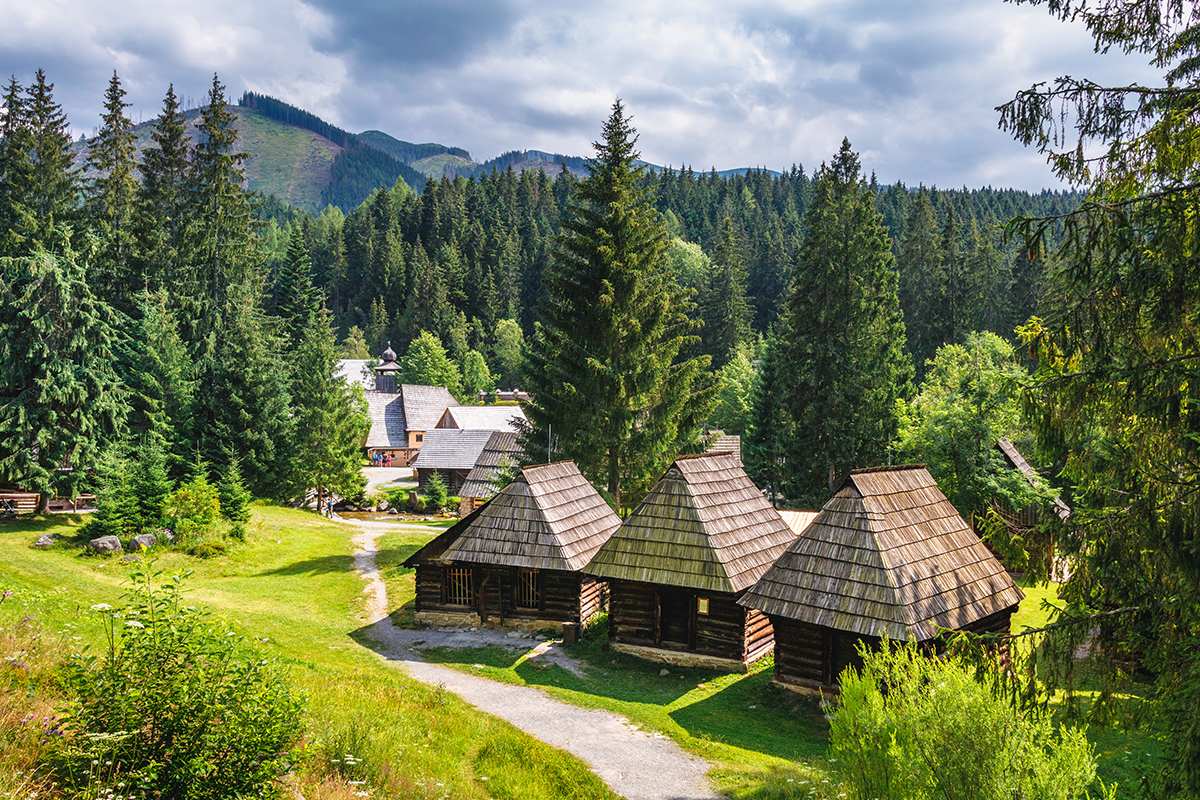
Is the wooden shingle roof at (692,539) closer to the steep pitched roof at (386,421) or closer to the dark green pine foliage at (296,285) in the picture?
the steep pitched roof at (386,421)

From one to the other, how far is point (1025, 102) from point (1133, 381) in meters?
3.36

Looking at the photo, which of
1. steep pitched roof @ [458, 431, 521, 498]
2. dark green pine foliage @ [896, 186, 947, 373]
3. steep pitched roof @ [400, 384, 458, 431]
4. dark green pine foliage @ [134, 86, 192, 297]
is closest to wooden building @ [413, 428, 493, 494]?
steep pitched roof @ [458, 431, 521, 498]

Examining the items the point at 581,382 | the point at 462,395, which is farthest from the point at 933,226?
the point at 581,382

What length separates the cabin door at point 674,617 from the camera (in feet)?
59.4

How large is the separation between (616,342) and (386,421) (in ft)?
140

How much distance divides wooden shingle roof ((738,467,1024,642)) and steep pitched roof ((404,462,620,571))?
6128 mm

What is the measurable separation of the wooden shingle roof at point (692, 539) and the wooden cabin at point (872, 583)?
2180 mm

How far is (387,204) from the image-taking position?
11444 cm

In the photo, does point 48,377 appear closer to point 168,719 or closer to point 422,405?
point 168,719

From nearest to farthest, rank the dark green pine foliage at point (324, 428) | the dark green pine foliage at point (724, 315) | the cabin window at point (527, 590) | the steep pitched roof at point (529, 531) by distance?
the steep pitched roof at point (529, 531), the cabin window at point (527, 590), the dark green pine foliage at point (324, 428), the dark green pine foliage at point (724, 315)

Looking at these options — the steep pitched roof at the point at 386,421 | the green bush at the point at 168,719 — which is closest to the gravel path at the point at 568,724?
the green bush at the point at 168,719

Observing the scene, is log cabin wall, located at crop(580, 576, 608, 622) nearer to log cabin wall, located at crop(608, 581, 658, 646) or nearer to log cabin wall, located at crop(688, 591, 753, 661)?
log cabin wall, located at crop(608, 581, 658, 646)

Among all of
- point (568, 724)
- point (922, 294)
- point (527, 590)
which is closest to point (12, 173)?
point (527, 590)

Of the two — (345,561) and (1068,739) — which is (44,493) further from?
(1068,739)
